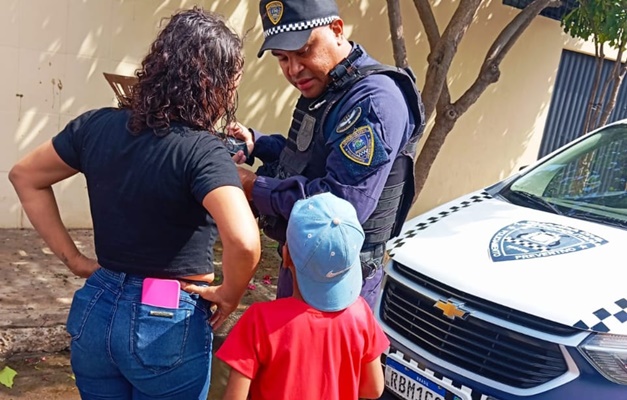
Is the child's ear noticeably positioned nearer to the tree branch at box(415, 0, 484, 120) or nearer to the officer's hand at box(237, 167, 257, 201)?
the officer's hand at box(237, 167, 257, 201)

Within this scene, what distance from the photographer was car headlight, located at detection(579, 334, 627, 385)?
2.14 m

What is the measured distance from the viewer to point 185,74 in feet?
5.22

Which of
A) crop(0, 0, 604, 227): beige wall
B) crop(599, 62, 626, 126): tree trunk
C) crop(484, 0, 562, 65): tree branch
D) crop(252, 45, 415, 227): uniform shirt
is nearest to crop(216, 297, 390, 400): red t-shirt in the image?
crop(252, 45, 415, 227): uniform shirt

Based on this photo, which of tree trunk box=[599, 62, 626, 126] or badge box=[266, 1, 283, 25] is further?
tree trunk box=[599, 62, 626, 126]

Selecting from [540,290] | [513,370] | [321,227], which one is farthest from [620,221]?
[321,227]

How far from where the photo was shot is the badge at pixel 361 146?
1872mm

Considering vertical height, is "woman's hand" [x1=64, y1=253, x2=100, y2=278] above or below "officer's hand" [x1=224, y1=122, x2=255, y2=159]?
below

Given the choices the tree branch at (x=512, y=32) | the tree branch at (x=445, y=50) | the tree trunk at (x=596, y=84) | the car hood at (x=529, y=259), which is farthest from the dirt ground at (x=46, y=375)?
the tree trunk at (x=596, y=84)

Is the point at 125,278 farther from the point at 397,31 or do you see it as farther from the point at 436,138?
the point at 436,138

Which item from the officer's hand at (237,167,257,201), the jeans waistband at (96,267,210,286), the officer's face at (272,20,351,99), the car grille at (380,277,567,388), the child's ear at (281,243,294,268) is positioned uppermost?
the officer's face at (272,20,351,99)

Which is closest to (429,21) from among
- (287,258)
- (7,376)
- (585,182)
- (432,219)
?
(585,182)

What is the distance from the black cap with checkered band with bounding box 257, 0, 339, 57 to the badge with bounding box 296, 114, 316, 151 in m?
0.29

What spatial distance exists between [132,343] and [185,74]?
2.46 ft

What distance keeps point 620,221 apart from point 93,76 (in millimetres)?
3980
